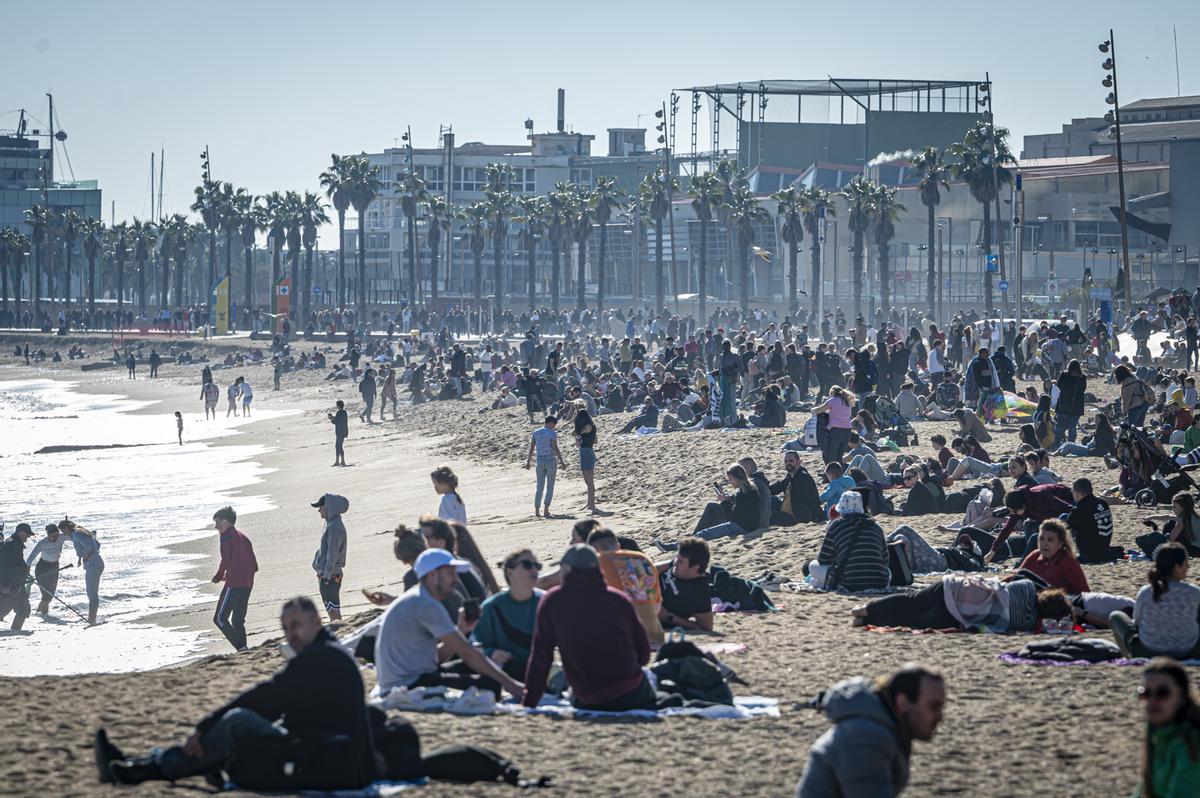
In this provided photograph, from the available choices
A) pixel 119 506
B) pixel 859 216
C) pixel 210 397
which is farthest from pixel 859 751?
pixel 859 216

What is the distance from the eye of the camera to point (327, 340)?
254 feet

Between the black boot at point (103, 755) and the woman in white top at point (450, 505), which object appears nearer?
the black boot at point (103, 755)

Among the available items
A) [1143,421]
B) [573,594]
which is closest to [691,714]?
[573,594]

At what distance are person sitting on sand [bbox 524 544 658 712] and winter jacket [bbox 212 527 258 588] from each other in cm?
611

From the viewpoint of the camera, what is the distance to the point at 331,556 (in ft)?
47.0

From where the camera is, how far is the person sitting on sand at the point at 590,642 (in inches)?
328

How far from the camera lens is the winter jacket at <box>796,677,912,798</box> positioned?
557 centimetres

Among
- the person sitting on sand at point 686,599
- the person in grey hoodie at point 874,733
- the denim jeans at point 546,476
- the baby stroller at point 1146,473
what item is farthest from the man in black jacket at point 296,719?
the denim jeans at point 546,476

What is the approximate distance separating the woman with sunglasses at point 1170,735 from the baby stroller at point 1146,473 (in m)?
11.7

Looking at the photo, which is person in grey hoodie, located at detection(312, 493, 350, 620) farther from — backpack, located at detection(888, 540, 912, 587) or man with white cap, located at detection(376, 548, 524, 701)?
man with white cap, located at detection(376, 548, 524, 701)

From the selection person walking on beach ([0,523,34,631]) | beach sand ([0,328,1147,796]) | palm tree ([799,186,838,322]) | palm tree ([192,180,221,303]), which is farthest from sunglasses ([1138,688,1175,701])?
palm tree ([192,180,221,303])

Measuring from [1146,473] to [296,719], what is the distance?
12434 mm

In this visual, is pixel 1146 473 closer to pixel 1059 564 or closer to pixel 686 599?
pixel 1059 564

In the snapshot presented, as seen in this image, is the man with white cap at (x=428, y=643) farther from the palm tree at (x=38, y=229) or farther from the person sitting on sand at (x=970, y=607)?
A: the palm tree at (x=38, y=229)
